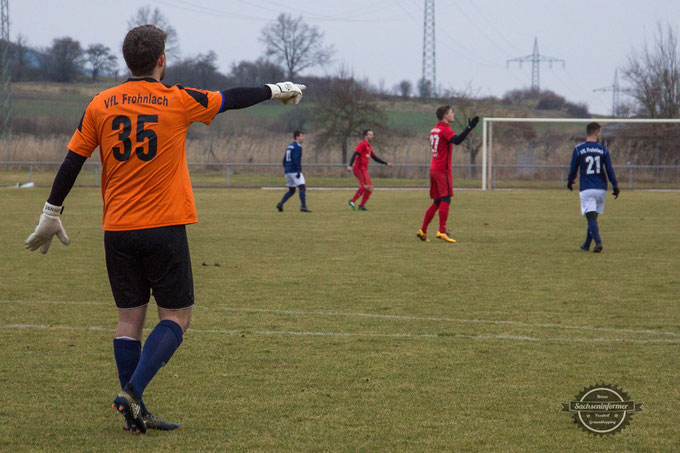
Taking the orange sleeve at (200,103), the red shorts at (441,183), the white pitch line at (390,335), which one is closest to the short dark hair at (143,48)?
the orange sleeve at (200,103)

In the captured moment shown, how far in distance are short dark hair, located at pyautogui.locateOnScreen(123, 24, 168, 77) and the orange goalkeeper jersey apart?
0.22 feet

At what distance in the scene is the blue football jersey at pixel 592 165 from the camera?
11.9 m

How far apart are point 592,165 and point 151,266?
9.06m

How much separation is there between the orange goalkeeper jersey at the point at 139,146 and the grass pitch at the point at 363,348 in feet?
3.68

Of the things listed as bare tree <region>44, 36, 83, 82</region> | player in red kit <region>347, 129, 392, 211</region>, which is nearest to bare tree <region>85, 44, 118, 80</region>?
bare tree <region>44, 36, 83, 82</region>

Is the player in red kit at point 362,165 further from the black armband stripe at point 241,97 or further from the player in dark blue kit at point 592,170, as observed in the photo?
the black armband stripe at point 241,97

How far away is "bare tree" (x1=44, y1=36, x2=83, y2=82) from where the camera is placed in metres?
56.3

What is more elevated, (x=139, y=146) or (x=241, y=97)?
(x=241, y=97)

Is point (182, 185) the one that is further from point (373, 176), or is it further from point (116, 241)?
point (373, 176)

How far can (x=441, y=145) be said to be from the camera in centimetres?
1311

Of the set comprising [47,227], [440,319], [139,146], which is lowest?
[440,319]

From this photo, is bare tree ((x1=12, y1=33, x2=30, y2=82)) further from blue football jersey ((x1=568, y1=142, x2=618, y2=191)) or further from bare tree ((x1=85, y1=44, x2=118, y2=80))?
blue football jersey ((x1=568, y1=142, x2=618, y2=191))

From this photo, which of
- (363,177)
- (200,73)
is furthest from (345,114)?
(363,177)

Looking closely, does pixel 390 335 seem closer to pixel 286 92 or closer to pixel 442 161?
pixel 286 92
